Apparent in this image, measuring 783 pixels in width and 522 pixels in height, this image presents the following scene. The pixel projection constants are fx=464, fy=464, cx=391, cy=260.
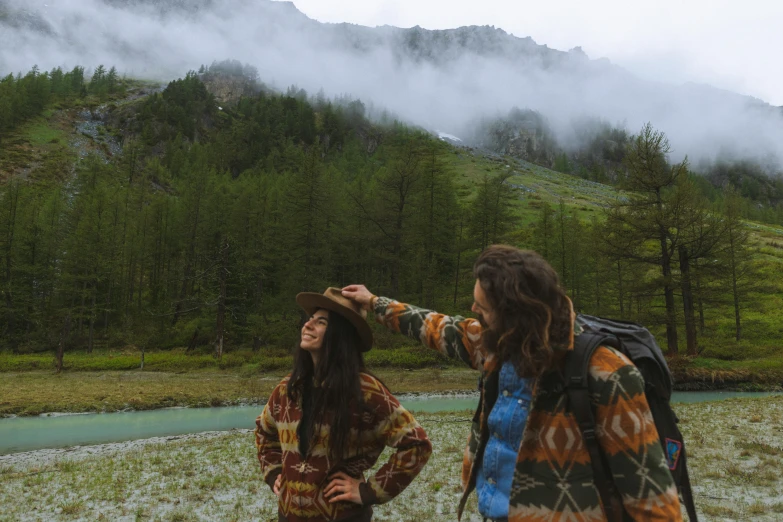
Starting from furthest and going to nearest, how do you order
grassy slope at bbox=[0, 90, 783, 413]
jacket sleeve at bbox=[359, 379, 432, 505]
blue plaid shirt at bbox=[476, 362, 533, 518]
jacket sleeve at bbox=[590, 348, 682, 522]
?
grassy slope at bbox=[0, 90, 783, 413] < jacket sleeve at bbox=[359, 379, 432, 505] < blue plaid shirt at bbox=[476, 362, 533, 518] < jacket sleeve at bbox=[590, 348, 682, 522]

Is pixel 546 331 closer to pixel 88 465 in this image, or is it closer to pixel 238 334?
pixel 88 465

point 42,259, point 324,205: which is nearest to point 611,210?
point 324,205

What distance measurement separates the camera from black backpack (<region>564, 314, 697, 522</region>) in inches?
71.1

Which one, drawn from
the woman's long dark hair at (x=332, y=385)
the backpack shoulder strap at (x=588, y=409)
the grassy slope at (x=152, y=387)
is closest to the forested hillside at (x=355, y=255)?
the grassy slope at (x=152, y=387)

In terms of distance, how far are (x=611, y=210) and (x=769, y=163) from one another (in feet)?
748

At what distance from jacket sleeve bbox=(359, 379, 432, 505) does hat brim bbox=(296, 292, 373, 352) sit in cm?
29

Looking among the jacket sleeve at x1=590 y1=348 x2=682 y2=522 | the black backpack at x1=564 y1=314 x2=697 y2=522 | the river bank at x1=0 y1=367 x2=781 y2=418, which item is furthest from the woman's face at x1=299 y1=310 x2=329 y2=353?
the river bank at x1=0 y1=367 x2=781 y2=418

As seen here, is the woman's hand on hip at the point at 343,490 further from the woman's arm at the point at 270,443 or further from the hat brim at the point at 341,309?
the hat brim at the point at 341,309

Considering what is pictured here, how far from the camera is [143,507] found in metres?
6.60

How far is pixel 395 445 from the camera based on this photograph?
2746mm

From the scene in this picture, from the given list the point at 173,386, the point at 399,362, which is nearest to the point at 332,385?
the point at 173,386

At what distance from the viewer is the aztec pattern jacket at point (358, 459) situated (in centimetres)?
265

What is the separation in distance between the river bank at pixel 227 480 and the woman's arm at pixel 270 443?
11.8 ft

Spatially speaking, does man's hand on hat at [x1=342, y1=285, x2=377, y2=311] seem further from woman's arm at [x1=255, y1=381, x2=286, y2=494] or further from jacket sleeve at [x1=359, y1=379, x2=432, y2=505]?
woman's arm at [x1=255, y1=381, x2=286, y2=494]
